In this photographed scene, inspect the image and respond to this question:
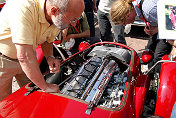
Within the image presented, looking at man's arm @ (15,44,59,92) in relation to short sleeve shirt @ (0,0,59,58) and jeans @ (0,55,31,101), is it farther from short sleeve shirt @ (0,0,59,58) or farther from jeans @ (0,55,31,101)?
jeans @ (0,55,31,101)

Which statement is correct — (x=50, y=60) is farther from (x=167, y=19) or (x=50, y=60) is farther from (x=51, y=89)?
(x=167, y=19)

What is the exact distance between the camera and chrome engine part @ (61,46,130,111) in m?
1.68

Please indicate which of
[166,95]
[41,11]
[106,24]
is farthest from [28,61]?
[106,24]

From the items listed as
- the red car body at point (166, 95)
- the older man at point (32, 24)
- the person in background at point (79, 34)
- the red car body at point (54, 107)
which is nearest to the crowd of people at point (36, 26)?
the older man at point (32, 24)

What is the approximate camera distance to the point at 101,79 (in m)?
1.93

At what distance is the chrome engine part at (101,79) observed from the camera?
168cm

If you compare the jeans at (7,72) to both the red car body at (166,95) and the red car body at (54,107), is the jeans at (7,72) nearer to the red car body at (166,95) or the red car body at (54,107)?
the red car body at (54,107)

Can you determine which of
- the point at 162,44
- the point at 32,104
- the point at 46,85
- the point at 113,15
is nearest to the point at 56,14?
the point at 46,85

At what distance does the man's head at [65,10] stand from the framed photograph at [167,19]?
2.89ft

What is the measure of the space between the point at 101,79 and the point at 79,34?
1387 millimetres

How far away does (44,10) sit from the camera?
55.7 inches

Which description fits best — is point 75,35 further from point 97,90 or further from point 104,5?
point 97,90

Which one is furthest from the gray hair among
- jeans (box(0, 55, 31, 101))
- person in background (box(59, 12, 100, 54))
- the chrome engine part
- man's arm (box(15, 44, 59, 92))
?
person in background (box(59, 12, 100, 54))

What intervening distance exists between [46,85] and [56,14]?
2.05 feet
